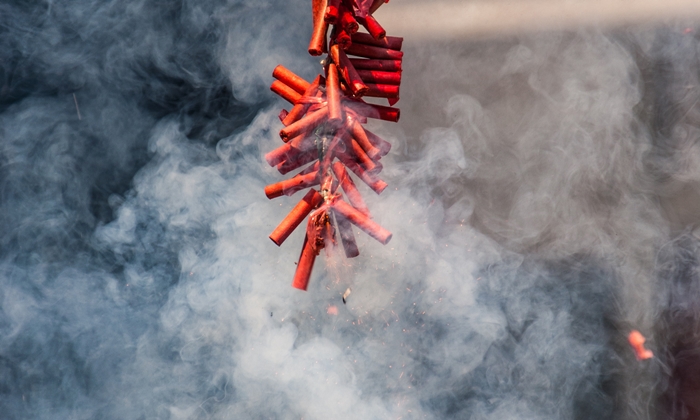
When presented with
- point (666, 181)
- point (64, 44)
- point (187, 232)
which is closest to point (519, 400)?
point (666, 181)

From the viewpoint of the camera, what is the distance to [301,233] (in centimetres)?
298

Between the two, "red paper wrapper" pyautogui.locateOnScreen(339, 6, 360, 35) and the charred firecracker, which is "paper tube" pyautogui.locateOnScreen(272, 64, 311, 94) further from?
"red paper wrapper" pyautogui.locateOnScreen(339, 6, 360, 35)

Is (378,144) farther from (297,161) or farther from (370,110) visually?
(297,161)

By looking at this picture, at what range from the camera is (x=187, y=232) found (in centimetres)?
300

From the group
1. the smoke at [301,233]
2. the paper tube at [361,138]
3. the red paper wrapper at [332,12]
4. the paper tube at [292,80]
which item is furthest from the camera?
the smoke at [301,233]

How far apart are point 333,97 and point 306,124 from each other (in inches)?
4.2

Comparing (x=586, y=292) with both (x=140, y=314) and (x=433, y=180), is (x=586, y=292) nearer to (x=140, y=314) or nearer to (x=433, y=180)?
(x=433, y=180)

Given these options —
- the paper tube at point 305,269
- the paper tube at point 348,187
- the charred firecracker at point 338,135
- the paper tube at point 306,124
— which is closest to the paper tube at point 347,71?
the charred firecracker at point 338,135

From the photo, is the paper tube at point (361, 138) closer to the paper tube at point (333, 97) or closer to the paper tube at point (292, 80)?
the paper tube at point (333, 97)

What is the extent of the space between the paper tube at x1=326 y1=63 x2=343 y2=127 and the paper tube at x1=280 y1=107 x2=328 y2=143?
31mm

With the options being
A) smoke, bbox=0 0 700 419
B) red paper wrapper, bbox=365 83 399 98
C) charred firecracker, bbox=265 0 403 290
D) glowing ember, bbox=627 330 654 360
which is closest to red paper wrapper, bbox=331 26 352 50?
charred firecracker, bbox=265 0 403 290

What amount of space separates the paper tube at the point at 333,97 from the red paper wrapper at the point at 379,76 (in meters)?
0.08

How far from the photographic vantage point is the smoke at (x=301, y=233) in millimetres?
2908

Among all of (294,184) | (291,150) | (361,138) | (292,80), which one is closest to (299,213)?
(294,184)
